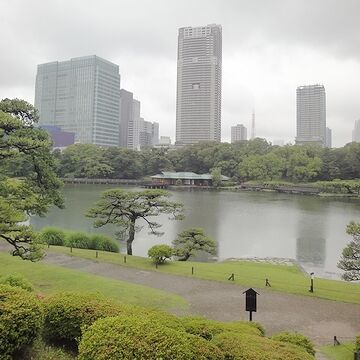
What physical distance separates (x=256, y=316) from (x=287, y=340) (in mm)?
5287

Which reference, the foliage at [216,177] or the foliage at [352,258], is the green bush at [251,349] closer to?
the foliage at [352,258]

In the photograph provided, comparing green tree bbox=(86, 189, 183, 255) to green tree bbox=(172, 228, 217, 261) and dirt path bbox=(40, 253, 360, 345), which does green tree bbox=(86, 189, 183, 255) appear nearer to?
green tree bbox=(172, 228, 217, 261)

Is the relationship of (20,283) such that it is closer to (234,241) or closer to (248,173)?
(234,241)

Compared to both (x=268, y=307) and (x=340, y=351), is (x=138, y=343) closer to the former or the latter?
(x=340, y=351)

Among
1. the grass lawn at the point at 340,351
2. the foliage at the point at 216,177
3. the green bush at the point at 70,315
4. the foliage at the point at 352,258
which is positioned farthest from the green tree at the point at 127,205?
the foliage at the point at 216,177

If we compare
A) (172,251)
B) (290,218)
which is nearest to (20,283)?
(172,251)

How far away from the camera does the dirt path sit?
1101cm

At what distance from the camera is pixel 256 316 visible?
11773mm

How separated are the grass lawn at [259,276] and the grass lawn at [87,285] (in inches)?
120

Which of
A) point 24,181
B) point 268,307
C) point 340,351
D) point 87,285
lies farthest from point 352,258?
point 24,181

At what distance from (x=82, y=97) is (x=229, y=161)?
301 ft

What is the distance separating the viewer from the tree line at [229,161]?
79.5 meters

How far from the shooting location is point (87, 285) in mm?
13797

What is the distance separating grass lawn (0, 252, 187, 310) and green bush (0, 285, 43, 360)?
7.68 m
